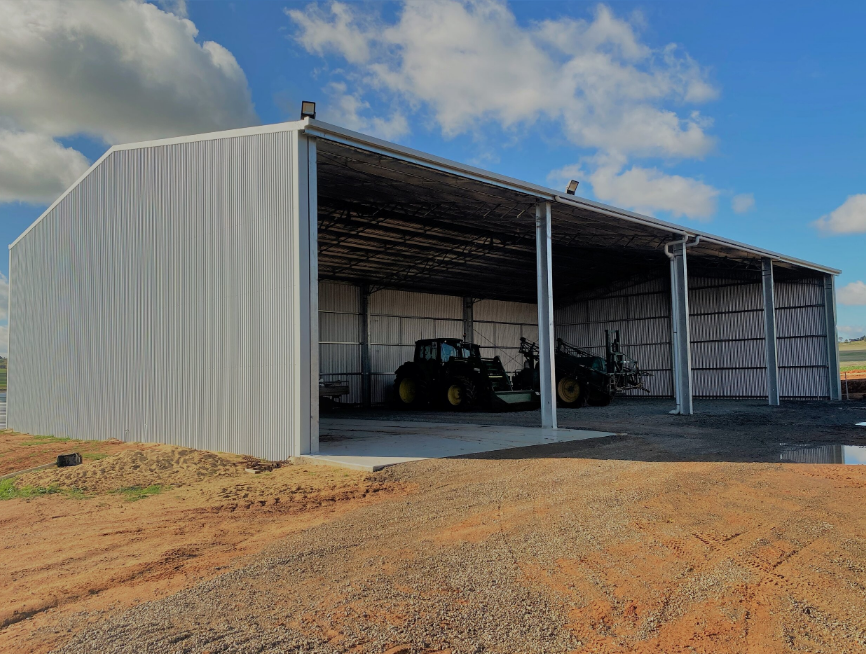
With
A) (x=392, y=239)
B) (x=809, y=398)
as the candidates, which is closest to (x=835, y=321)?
(x=809, y=398)

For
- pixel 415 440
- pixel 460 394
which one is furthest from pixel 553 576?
pixel 460 394

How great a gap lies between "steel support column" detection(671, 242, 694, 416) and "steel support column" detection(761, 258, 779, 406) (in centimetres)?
457

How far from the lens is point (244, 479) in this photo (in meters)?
7.51

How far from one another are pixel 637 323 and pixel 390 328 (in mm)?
9994

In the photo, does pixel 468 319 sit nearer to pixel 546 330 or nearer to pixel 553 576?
pixel 546 330

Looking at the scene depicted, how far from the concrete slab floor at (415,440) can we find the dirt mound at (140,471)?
49.0 inches

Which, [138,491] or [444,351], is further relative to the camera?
[444,351]

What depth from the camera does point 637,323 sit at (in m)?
25.8

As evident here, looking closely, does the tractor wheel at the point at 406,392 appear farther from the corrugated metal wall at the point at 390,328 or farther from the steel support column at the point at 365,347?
the corrugated metal wall at the point at 390,328

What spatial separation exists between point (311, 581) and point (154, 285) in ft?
27.4

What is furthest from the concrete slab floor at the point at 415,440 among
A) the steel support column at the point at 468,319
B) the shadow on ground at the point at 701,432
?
the steel support column at the point at 468,319

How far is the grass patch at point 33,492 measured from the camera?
704cm

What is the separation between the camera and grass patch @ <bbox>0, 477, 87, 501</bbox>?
7037mm

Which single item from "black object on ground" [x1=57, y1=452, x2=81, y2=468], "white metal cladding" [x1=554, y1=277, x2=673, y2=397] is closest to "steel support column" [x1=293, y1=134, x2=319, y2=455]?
"black object on ground" [x1=57, y1=452, x2=81, y2=468]
